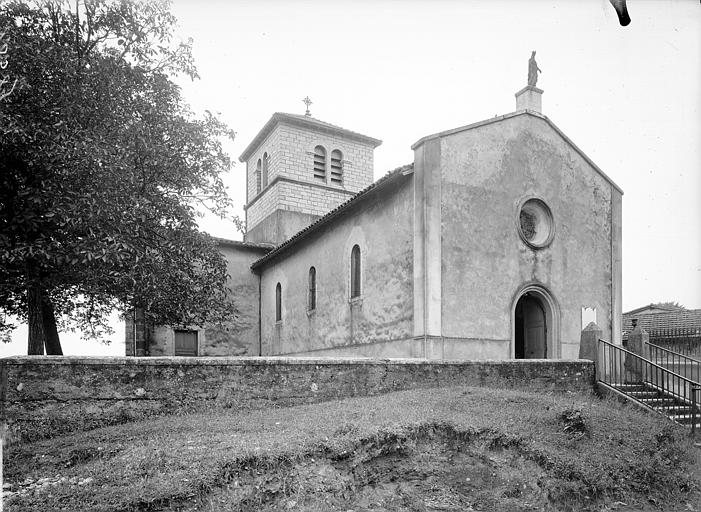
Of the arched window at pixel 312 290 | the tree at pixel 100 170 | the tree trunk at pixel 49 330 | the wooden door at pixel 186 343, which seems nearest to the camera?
the tree at pixel 100 170

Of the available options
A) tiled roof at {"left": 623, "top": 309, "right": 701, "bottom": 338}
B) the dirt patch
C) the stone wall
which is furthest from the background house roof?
the dirt patch

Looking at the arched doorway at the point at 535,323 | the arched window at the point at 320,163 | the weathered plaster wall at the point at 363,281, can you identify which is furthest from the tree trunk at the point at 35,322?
the arched window at the point at 320,163

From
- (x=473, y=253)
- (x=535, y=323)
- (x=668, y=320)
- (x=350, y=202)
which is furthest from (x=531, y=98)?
(x=668, y=320)

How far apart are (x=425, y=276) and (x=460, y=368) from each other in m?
2.88

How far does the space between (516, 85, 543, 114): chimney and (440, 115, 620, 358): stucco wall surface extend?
468 millimetres

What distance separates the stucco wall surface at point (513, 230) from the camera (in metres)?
13.2

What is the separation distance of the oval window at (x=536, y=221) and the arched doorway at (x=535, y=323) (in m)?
1.42

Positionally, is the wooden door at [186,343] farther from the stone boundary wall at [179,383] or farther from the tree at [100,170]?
the stone boundary wall at [179,383]

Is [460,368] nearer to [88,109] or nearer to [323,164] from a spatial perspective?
[88,109]

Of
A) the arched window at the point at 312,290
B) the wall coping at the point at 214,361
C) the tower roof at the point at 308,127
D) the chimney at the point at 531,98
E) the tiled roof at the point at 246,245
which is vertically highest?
the tower roof at the point at 308,127

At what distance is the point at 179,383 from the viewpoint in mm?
8320

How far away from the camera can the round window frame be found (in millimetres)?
14281

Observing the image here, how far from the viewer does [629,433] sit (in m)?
8.41

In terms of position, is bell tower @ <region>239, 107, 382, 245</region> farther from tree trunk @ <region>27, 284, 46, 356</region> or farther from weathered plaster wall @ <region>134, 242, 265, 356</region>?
tree trunk @ <region>27, 284, 46, 356</region>
